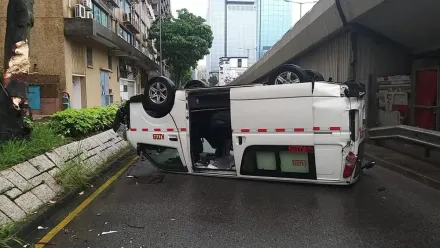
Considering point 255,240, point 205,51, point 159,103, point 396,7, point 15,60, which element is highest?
point 205,51

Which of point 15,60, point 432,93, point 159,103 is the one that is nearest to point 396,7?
point 432,93

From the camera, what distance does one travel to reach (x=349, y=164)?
6270 millimetres

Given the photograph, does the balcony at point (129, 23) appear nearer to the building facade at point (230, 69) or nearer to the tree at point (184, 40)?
the tree at point (184, 40)

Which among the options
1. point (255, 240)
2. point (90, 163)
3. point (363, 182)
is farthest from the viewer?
point (90, 163)

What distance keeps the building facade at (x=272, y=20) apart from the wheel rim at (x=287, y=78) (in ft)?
201

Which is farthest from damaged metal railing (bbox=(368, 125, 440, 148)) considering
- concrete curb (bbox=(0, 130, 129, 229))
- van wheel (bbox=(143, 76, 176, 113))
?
concrete curb (bbox=(0, 130, 129, 229))

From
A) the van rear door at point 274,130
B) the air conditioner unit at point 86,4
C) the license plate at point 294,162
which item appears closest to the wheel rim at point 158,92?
the van rear door at point 274,130

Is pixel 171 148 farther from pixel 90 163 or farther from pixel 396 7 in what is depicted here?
pixel 396 7

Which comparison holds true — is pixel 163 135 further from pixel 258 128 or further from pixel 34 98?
pixel 34 98

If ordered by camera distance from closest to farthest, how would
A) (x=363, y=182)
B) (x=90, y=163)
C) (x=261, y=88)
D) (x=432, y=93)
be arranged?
(x=261, y=88)
(x=363, y=182)
(x=90, y=163)
(x=432, y=93)

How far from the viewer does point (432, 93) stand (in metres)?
11.8

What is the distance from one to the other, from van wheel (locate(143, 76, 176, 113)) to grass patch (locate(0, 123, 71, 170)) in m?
1.99

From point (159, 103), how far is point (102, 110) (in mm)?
5641

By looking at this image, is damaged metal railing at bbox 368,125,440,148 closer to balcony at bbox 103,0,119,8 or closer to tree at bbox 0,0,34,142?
tree at bbox 0,0,34,142
